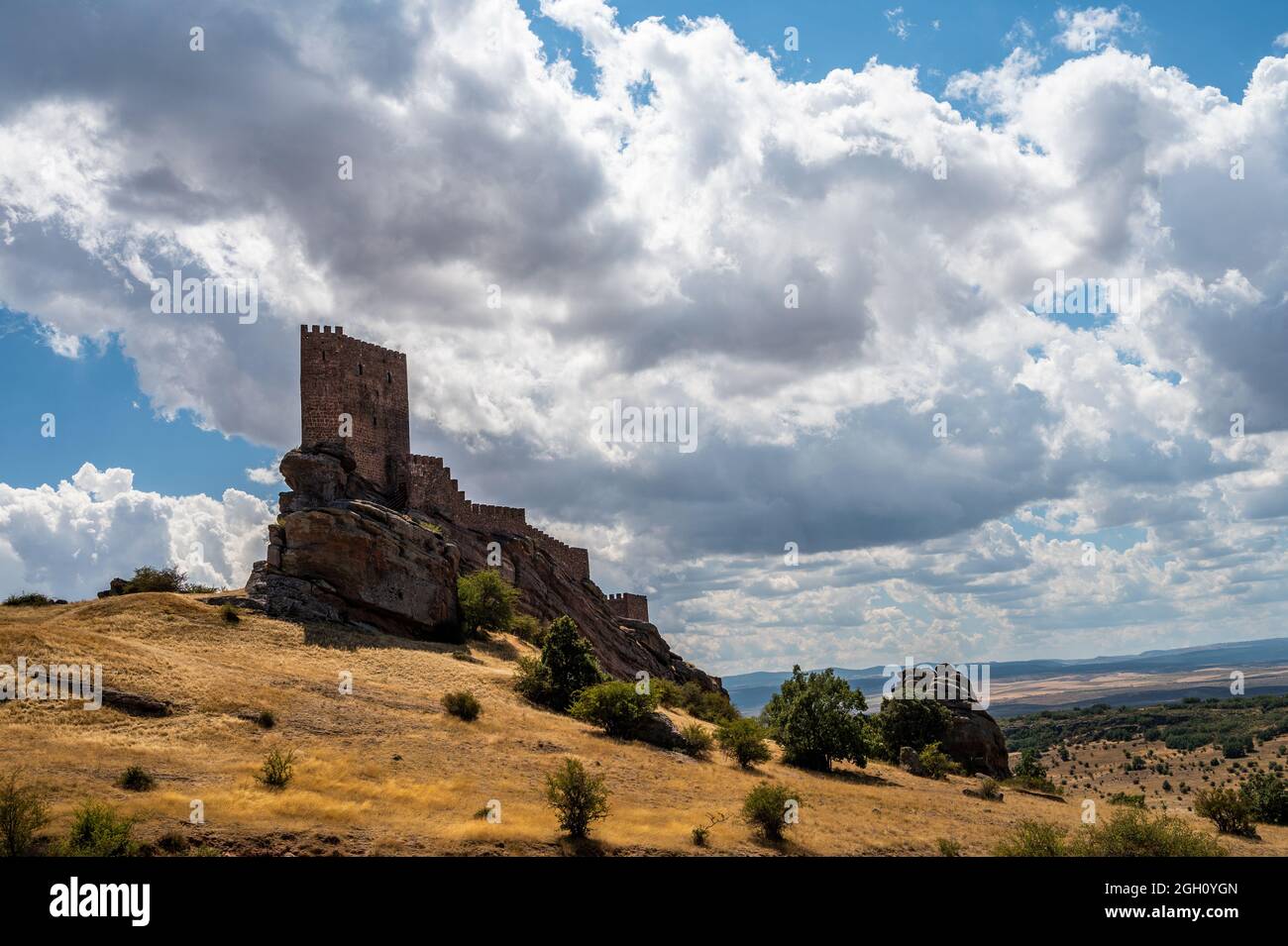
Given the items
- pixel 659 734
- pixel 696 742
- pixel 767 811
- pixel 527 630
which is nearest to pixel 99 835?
pixel 767 811

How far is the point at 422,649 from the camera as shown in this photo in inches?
1753

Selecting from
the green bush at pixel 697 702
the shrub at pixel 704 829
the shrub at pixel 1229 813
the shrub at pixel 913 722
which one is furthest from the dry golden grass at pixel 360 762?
the green bush at pixel 697 702

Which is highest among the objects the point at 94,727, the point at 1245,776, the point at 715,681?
the point at 94,727

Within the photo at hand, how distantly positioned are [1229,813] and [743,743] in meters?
19.9

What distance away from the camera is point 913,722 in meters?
51.6

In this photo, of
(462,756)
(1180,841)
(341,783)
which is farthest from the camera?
(462,756)

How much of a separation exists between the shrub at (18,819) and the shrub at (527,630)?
35.8 meters

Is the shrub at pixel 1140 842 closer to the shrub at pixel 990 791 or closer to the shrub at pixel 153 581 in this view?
the shrub at pixel 990 791

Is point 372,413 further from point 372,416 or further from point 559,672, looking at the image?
point 559,672

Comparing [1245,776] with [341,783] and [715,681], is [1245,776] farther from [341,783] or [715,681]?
[341,783]

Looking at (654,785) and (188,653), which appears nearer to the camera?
(654,785)

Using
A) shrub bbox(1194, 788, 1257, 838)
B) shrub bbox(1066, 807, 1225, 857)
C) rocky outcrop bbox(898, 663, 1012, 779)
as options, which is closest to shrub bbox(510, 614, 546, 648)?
rocky outcrop bbox(898, 663, 1012, 779)
